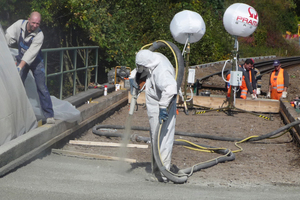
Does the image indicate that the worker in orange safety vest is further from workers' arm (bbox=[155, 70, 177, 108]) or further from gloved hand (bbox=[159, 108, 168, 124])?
gloved hand (bbox=[159, 108, 168, 124])

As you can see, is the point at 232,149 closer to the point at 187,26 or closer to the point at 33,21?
the point at 187,26

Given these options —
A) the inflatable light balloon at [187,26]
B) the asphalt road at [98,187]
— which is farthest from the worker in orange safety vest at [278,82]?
the asphalt road at [98,187]

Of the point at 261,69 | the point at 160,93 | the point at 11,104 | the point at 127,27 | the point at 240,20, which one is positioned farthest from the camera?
the point at 261,69

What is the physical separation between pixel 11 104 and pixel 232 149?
4.24m

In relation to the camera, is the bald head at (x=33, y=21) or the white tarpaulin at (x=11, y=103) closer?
the white tarpaulin at (x=11, y=103)

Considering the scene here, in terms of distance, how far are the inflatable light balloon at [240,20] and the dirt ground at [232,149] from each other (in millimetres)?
2273

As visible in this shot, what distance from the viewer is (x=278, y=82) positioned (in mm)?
12172

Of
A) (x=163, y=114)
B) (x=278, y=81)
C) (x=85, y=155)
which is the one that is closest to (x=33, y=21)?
(x=85, y=155)

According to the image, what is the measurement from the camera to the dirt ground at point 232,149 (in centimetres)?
609

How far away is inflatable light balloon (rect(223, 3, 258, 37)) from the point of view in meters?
10.4

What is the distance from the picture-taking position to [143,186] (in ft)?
17.3

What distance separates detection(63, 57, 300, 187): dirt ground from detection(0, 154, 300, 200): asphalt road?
0.40 meters

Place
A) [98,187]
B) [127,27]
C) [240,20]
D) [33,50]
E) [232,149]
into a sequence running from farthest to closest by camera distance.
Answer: [127,27], [240,20], [232,149], [33,50], [98,187]

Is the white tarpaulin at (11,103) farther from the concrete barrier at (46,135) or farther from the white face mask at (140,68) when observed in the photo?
the white face mask at (140,68)
